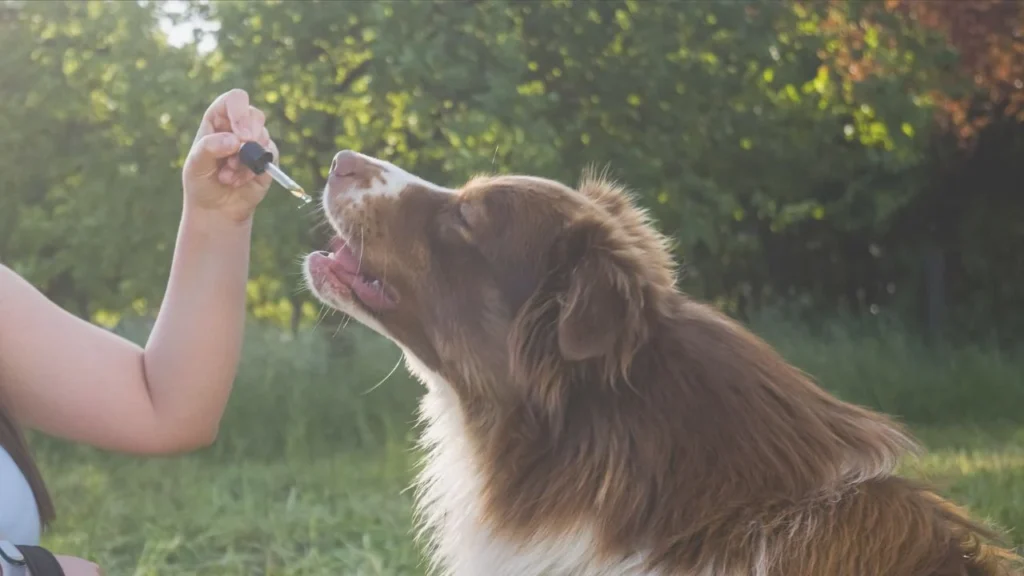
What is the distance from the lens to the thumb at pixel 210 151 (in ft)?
7.34

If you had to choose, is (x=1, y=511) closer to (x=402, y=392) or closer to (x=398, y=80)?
(x=402, y=392)

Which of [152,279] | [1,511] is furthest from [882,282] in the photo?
[1,511]

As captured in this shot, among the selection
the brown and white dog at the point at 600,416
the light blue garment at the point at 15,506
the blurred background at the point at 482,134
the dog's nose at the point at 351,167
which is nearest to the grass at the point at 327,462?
the blurred background at the point at 482,134

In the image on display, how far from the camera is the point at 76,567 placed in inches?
72.1

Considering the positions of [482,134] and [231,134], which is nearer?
[231,134]

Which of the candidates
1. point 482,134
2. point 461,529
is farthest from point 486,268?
point 482,134

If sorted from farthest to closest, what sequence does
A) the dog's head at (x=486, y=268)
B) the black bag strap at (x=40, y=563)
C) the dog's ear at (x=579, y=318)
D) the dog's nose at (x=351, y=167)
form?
the dog's nose at (x=351, y=167), the dog's head at (x=486, y=268), the dog's ear at (x=579, y=318), the black bag strap at (x=40, y=563)

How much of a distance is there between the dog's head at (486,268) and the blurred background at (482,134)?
12.3 ft

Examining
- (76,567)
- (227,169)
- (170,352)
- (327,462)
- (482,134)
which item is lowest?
(327,462)

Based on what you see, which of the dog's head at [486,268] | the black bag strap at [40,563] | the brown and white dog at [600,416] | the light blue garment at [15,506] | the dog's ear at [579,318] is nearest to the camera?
the black bag strap at [40,563]

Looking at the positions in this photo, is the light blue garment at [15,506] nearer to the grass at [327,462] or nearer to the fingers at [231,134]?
the fingers at [231,134]

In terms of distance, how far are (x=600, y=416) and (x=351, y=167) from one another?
101 centimetres

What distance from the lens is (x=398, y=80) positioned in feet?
26.4

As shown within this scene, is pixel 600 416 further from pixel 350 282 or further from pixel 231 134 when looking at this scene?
pixel 231 134
